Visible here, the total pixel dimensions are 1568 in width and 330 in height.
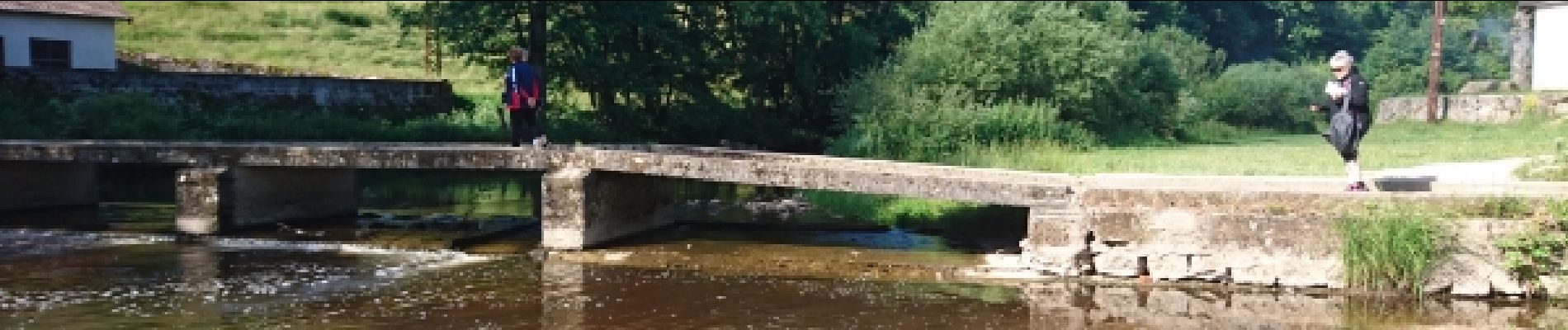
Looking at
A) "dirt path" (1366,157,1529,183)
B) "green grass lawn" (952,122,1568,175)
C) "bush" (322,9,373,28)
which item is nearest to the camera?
"dirt path" (1366,157,1529,183)

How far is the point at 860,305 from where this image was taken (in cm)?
1294

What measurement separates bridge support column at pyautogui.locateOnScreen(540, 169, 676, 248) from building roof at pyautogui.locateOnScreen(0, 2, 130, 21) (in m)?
24.5

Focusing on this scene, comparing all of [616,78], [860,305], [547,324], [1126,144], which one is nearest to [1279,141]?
[1126,144]

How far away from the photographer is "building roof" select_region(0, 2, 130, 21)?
3482 centimetres

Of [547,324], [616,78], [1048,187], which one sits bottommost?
[547,324]

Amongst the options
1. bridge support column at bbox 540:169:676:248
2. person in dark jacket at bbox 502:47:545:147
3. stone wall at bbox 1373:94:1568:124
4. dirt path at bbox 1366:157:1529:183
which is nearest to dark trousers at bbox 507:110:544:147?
person in dark jacket at bbox 502:47:545:147

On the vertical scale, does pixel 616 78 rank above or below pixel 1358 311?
above

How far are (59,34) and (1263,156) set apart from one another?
106ft

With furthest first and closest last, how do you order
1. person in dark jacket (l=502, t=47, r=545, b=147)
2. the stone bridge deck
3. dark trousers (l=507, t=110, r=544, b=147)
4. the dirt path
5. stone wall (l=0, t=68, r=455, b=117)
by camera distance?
stone wall (l=0, t=68, r=455, b=117), dark trousers (l=507, t=110, r=544, b=147), person in dark jacket (l=502, t=47, r=545, b=147), the dirt path, the stone bridge deck

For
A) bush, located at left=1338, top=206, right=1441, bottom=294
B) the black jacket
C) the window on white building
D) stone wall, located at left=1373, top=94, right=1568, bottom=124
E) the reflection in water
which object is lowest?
the reflection in water

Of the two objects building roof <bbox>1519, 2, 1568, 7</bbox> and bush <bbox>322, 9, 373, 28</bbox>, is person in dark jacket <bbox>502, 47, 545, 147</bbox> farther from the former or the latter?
bush <bbox>322, 9, 373, 28</bbox>

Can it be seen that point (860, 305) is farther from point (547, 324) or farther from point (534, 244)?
point (534, 244)

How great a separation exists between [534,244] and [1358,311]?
35.7ft

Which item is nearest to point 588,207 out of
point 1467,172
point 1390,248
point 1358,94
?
point 1358,94
